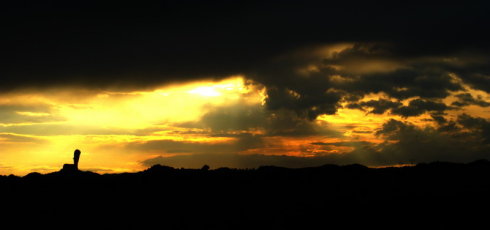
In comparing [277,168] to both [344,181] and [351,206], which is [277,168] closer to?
[344,181]

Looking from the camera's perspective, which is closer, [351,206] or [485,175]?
[351,206]

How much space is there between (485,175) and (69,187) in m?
40.1

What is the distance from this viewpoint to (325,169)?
54875 mm

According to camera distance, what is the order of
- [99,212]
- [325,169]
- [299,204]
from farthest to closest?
[325,169]
[99,212]
[299,204]

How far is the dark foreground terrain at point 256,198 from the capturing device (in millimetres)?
40906

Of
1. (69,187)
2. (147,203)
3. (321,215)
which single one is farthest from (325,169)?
(69,187)

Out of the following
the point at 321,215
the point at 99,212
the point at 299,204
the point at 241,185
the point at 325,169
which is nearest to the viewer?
the point at 321,215

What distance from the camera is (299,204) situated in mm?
44625

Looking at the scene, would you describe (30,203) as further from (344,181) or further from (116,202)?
(344,181)

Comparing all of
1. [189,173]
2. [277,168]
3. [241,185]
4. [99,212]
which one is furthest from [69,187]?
[277,168]

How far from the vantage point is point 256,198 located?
47.4 meters

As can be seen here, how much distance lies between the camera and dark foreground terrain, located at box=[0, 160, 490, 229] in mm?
40906

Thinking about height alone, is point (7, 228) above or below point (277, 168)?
below

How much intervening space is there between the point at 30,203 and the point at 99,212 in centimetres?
826
